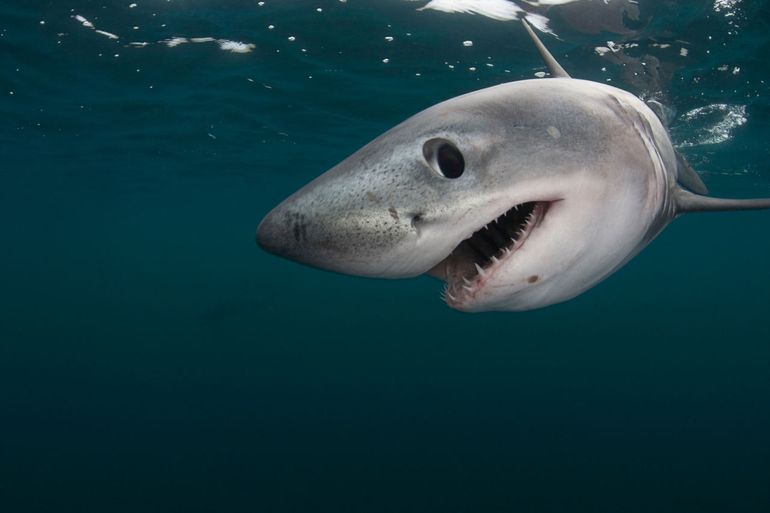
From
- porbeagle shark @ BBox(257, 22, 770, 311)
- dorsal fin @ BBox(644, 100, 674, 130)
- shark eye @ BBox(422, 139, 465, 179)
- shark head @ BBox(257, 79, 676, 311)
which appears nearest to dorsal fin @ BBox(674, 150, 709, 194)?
porbeagle shark @ BBox(257, 22, 770, 311)

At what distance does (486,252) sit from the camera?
76.9 inches

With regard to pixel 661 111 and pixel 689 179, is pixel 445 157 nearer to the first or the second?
pixel 689 179

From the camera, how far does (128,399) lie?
19.1 meters

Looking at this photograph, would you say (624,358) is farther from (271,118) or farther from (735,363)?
(271,118)

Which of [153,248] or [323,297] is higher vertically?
[323,297]

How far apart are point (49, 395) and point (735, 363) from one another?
92.1ft

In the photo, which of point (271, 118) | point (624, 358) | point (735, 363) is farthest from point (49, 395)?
point (735, 363)

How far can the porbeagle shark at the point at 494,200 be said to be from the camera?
4.86 feet

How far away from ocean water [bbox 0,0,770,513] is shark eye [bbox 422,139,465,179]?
852 cm

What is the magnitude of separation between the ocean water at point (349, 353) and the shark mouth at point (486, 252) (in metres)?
8.29

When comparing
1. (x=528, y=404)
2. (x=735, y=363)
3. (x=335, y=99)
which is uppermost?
(x=335, y=99)

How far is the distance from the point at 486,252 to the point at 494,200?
1.32ft

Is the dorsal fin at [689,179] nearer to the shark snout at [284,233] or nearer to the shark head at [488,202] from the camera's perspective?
the shark head at [488,202]

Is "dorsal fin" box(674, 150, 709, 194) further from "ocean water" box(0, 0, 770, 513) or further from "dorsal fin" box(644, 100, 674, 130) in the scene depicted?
"dorsal fin" box(644, 100, 674, 130)
